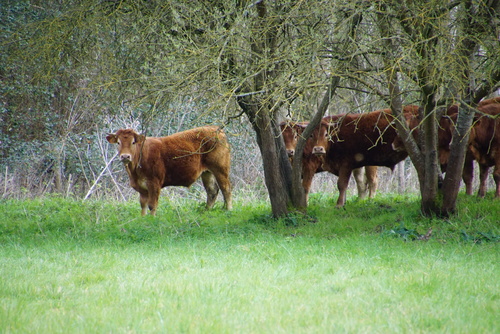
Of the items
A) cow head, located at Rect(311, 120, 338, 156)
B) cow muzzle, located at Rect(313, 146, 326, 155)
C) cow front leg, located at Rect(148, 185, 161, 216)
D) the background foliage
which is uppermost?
the background foliage

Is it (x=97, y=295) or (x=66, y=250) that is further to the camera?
(x=66, y=250)

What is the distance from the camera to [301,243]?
322 inches

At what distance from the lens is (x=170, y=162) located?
40.6ft

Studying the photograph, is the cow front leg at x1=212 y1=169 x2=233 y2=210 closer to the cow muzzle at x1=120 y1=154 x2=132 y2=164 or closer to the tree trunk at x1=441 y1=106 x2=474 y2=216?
the cow muzzle at x1=120 y1=154 x2=132 y2=164

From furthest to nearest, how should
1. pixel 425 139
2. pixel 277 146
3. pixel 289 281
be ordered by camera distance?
1. pixel 277 146
2. pixel 425 139
3. pixel 289 281

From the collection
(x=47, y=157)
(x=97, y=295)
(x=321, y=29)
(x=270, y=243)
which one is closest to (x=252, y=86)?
(x=321, y=29)

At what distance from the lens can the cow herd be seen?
11.3 m

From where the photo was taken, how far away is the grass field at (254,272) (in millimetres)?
4387

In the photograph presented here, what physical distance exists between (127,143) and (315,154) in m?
3.85

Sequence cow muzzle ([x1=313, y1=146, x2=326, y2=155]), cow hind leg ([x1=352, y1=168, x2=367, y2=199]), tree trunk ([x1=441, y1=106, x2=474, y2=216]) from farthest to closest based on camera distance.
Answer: cow hind leg ([x1=352, y1=168, x2=367, y2=199]) < cow muzzle ([x1=313, y1=146, x2=326, y2=155]) < tree trunk ([x1=441, y1=106, x2=474, y2=216])

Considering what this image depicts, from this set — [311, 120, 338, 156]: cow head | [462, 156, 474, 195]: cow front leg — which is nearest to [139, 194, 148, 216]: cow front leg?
[311, 120, 338, 156]: cow head

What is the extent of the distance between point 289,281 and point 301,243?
7.99ft

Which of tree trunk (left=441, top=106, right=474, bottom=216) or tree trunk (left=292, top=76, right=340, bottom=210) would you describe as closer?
tree trunk (left=441, top=106, right=474, bottom=216)

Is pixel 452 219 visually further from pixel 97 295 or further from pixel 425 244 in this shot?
pixel 97 295
